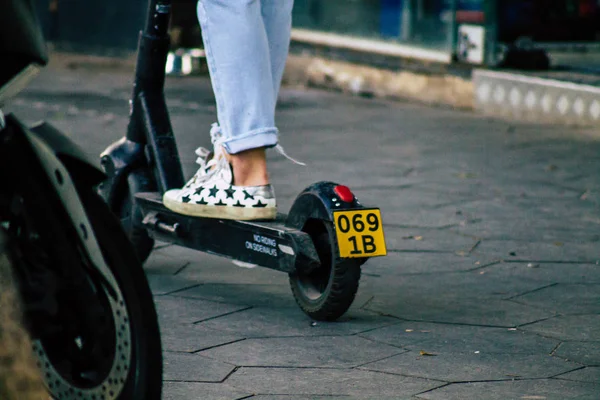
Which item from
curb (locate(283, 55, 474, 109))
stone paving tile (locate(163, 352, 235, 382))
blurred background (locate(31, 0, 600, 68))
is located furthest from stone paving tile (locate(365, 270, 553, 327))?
curb (locate(283, 55, 474, 109))

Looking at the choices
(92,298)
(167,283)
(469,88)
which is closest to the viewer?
(92,298)

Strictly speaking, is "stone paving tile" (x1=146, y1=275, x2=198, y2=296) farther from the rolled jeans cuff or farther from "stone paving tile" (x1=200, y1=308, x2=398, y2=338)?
the rolled jeans cuff

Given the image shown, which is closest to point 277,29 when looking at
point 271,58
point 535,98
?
Result: point 271,58

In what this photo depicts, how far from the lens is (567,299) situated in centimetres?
371

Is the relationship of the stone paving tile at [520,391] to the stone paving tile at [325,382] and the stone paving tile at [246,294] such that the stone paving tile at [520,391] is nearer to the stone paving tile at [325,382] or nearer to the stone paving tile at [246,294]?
the stone paving tile at [325,382]

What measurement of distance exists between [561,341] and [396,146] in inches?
155

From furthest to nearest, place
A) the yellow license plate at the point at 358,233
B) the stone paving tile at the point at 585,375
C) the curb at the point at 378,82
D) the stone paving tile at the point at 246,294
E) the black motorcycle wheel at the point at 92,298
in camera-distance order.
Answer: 1. the curb at the point at 378,82
2. the stone paving tile at the point at 246,294
3. the yellow license plate at the point at 358,233
4. the stone paving tile at the point at 585,375
5. the black motorcycle wheel at the point at 92,298

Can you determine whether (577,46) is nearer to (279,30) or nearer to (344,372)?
(279,30)

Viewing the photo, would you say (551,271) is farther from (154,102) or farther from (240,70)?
(154,102)

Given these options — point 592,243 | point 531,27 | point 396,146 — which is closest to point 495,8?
point 531,27

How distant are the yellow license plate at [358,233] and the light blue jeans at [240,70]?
380 millimetres

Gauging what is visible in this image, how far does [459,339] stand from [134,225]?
1.31 meters

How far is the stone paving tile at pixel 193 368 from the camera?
9.59ft

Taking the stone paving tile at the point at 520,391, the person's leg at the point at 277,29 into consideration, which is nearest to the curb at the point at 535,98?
the person's leg at the point at 277,29
